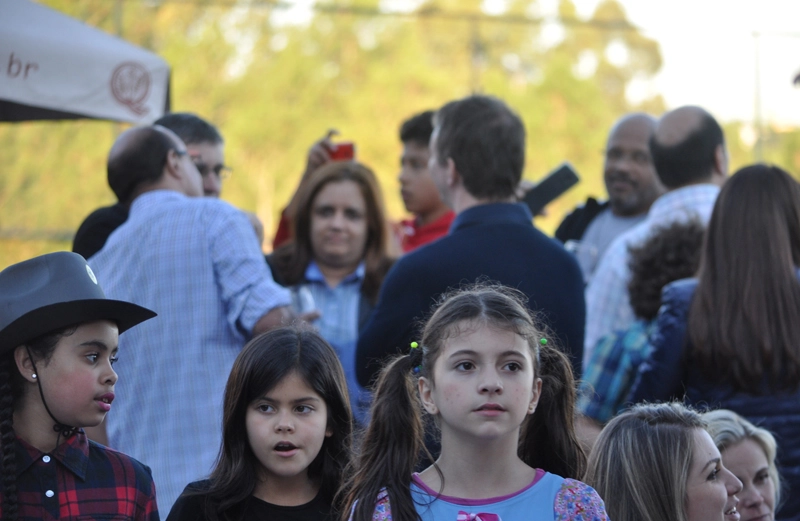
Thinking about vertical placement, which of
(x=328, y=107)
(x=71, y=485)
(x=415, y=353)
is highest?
(x=328, y=107)

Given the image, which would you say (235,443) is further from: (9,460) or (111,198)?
(111,198)

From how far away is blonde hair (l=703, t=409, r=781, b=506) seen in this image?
9.96ft

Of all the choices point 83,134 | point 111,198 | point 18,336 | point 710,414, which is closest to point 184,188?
point 18,336

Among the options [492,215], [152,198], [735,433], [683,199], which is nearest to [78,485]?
[152,198]

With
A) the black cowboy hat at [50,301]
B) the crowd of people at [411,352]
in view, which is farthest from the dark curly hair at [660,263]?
the black cowboy hat at [50,301]

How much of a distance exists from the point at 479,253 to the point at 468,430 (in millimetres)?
1020

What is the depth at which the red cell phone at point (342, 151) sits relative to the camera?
16.0ft

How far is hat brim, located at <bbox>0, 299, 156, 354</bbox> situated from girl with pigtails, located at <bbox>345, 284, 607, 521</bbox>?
0.75 meters

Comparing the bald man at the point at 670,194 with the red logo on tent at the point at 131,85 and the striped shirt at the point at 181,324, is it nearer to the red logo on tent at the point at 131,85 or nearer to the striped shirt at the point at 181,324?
the striped shirt at the point at 181,324

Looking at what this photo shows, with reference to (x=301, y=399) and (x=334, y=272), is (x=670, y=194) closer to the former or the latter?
(x=334, y=272)

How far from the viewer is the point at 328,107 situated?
62.1 ft

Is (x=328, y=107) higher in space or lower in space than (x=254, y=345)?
higher

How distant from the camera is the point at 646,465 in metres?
2.58

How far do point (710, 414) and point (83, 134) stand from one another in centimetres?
→ 1061
